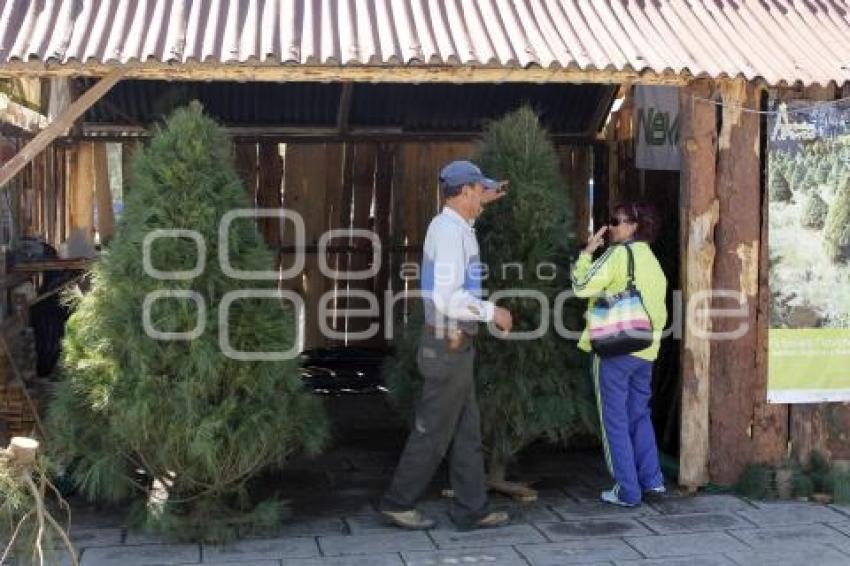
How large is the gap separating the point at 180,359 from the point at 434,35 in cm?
225

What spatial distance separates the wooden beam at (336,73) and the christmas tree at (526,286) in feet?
1.45

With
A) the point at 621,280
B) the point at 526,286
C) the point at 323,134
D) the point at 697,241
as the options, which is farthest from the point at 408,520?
the point at 323,134

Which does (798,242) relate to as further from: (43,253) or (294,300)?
(43,253)

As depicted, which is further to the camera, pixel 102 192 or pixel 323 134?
pixel 323 134

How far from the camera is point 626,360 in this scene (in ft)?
19.3

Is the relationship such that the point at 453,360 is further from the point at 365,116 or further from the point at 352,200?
the point at 365,116

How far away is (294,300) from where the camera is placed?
5.69 meters

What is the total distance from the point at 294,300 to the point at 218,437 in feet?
3.08

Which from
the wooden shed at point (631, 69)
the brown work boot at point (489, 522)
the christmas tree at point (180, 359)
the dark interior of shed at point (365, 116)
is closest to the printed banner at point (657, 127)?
the wooden shed at point (631, 69)

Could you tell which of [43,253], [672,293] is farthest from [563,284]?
[43,253]

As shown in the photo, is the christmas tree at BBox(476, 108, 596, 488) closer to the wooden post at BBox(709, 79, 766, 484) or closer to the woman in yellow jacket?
the woman in yellow jacket

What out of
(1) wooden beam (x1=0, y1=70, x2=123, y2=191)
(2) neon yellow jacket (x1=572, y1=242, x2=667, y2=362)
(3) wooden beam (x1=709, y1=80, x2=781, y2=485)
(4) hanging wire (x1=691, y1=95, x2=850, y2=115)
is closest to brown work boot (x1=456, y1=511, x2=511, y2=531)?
(2) neon yellow jacket (x1=572, y1=242, x2=667, y2=362)

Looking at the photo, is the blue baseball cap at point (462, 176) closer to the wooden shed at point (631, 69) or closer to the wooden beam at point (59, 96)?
the wooden shed at point (631, 69)

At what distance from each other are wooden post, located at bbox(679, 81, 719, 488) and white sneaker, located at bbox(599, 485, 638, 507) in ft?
1.83
